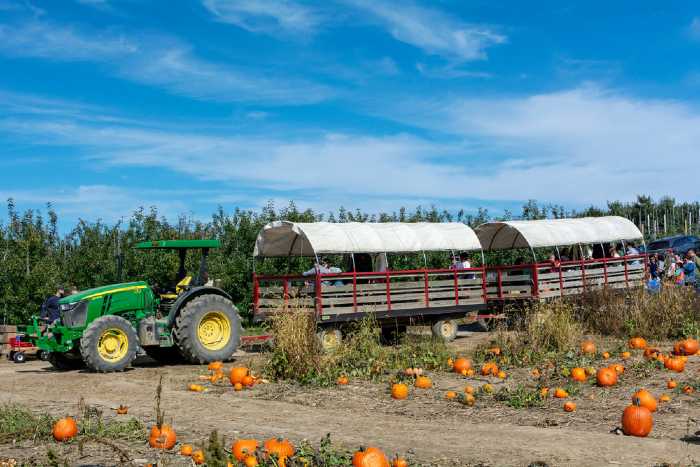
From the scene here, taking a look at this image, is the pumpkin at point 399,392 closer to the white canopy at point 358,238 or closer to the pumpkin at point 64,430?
the pumpkin at point 64,430

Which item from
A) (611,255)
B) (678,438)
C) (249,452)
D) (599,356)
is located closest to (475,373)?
(599,356)

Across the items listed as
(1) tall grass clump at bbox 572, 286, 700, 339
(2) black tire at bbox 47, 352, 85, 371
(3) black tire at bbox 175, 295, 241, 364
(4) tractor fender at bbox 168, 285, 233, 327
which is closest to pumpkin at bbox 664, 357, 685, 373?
(1) tall grass clump at bbox 572, 286, 700, 339

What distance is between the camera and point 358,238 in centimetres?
1408

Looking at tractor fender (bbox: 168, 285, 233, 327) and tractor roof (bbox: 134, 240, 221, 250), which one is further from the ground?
tractor roof (bbox: 134, 240, 221, 250)

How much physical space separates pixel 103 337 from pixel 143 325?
757mm

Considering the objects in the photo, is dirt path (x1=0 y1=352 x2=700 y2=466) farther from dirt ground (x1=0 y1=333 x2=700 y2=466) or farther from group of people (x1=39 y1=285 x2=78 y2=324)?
group of people (x1=39 y1=285 x2=78 y2=324)

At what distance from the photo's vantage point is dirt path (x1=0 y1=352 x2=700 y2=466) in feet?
18.7

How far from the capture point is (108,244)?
2045cm

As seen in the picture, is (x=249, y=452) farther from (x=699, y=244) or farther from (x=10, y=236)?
(x=699, y=244)

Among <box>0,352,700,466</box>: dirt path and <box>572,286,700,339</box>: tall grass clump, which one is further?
<box>572,286,700,339</box>: tall grass clump

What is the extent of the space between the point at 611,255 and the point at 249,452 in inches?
573

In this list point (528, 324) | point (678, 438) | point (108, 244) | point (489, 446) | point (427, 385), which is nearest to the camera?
point (489, 446)

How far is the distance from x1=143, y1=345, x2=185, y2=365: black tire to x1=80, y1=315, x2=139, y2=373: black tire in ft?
4.42

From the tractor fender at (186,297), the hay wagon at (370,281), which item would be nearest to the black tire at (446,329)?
the hay wagon at (370,281)
